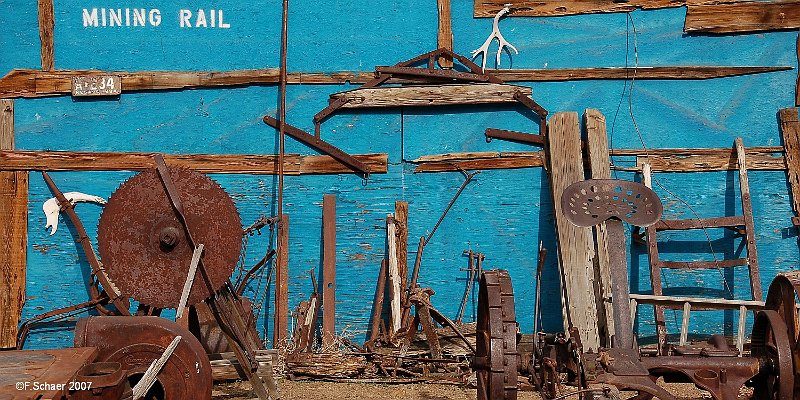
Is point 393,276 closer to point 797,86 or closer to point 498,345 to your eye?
point 498,345

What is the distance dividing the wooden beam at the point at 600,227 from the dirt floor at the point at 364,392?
72 centimetres

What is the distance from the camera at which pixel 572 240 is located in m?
8.00

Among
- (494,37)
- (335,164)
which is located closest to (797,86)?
(494,37)

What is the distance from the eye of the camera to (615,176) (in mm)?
8320

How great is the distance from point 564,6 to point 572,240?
2.37m

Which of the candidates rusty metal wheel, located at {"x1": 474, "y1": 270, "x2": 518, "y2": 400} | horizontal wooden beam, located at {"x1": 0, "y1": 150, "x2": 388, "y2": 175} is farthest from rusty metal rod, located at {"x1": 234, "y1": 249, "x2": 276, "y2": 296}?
rusty metal wheel, located at {"x1": 474, "y1": 270, "x2": 518, "y2": 400}

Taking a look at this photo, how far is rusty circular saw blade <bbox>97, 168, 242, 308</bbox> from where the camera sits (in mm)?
6441

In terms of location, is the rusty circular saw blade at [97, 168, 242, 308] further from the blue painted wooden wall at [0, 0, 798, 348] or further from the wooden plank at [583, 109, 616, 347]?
the wooden plank at [583, 109, 616, 347]

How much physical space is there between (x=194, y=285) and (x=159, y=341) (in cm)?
113

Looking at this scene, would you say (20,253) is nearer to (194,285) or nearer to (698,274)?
(194,285)

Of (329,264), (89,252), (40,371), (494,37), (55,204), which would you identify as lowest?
(40,371)

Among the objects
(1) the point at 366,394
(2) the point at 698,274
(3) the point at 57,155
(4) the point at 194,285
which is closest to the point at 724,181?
(2) the point at 698,274

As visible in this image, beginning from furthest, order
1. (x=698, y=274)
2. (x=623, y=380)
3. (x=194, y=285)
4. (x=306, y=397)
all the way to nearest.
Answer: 1. (x=698, y=274)
2. (x=306, y=397)
3. (x=194, y=285)
4. (x=623, y=380)

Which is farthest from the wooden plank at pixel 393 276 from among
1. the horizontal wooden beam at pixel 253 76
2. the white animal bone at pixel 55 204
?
the white animal bone at pixel 55 204
